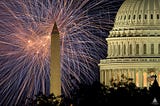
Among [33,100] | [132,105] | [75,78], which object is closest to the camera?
[132,105]

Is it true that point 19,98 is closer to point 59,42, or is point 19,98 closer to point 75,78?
point 75,78

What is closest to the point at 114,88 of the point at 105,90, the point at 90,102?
the point at 105,90

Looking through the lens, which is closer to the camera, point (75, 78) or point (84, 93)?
point (84, 93)

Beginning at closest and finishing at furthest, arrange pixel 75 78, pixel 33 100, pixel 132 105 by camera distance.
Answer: pixel 132 105 → pixel 33 100 → pixel 75 78

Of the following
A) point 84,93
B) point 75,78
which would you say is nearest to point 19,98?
point 75,78

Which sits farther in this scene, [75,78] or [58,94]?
[75,78]

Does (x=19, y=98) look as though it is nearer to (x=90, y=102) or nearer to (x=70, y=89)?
(x=70, y=89)

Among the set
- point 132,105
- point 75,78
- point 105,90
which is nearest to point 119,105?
point 132,105

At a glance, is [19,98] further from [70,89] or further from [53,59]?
[53,59]
